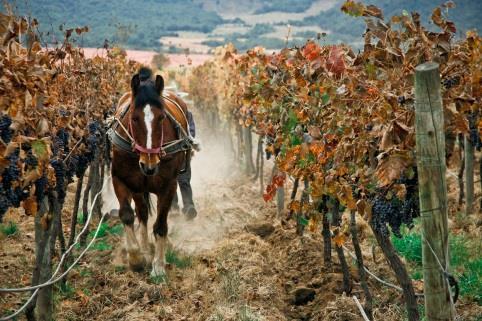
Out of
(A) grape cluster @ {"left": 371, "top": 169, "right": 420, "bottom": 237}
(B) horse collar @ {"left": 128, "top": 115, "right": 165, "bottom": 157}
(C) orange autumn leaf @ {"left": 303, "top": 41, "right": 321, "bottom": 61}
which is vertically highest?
(C) orange autumn leaf @ {"left": 303, "top": 41, "right": 321, "bottom": 61}

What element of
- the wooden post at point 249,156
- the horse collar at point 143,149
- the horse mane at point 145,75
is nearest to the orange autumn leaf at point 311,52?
the horse collar at point 143,149

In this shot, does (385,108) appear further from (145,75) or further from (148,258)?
(148,258)

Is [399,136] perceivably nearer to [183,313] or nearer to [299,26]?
[183,313]

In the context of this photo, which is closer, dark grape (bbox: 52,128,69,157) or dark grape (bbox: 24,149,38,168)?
dark grape (bbox: 24,149,38,168)

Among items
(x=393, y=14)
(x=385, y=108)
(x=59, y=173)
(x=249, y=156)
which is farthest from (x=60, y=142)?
(x=393, y=14)

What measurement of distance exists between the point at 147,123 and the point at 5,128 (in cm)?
317

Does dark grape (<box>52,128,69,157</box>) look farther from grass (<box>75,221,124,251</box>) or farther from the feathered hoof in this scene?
grass (<box>75,221,124,251</box>)

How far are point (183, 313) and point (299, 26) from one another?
119667mm

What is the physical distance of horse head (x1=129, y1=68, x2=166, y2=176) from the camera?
243 inches

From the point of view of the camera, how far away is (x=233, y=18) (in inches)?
6132

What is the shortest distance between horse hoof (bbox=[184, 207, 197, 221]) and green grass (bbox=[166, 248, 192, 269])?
6.07ft

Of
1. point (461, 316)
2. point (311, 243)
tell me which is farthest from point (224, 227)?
point (461, 316)

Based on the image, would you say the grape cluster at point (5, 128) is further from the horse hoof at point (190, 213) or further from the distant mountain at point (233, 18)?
the distant mountain at point (233, 18)

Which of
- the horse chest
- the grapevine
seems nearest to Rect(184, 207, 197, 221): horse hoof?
the horse chest
